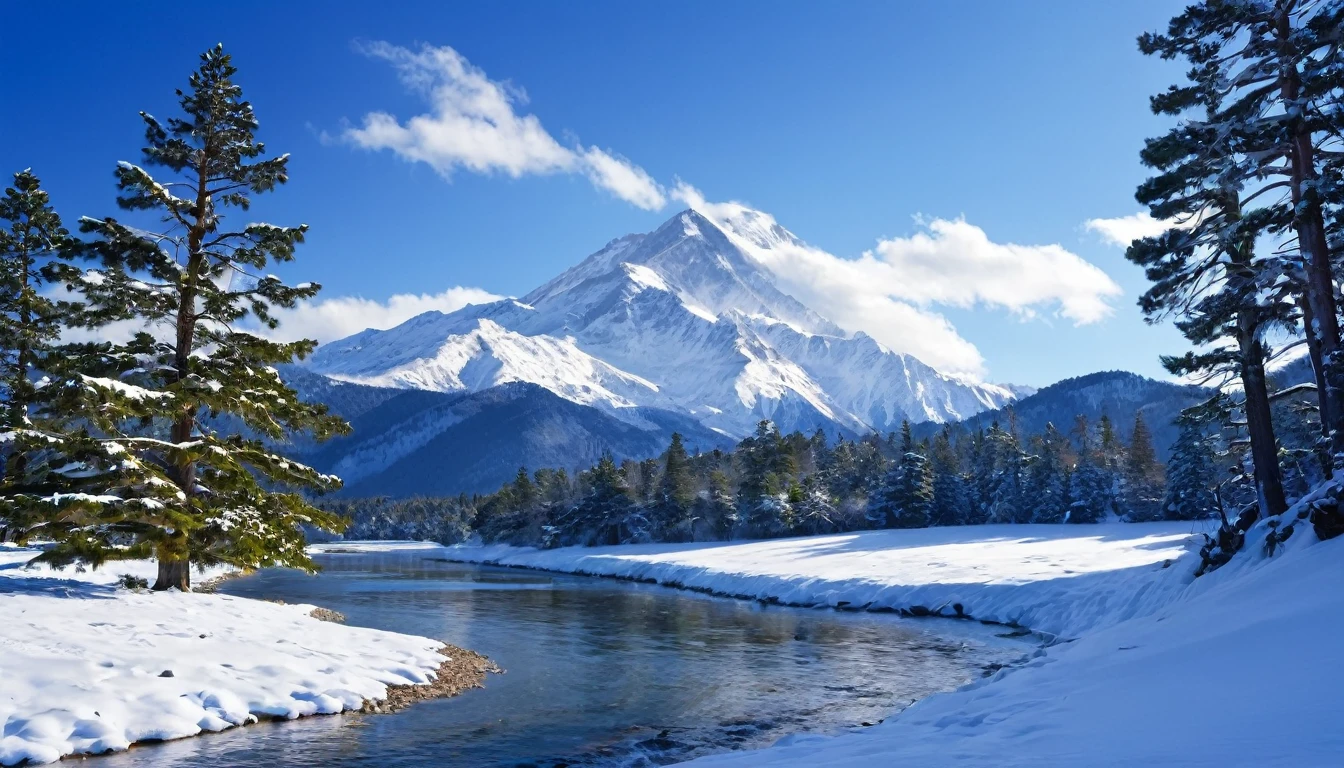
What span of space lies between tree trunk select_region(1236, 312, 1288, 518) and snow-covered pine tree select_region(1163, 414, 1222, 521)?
177ft

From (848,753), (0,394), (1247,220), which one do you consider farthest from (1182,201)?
(0,394)

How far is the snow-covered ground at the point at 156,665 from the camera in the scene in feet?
40.1

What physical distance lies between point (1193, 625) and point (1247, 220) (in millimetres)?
11550

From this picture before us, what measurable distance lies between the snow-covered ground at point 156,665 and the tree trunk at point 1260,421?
2306cm

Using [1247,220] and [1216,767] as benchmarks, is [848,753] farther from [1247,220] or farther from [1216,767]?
[1247,220]

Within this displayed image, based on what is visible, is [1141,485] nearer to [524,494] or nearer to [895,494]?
[895,494]

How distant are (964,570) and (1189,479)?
43.9 metres

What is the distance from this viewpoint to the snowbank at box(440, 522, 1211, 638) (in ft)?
93.5

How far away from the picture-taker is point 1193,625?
13281mm

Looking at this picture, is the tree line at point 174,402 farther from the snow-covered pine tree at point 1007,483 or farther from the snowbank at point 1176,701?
the snow-covered pine tree at point 1007,483

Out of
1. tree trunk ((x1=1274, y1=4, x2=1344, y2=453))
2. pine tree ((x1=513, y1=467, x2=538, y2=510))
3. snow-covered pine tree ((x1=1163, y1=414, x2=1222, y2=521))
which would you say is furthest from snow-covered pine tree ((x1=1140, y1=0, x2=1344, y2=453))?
pine tree ((x1=513, y1=467, x2=538, y2=510))

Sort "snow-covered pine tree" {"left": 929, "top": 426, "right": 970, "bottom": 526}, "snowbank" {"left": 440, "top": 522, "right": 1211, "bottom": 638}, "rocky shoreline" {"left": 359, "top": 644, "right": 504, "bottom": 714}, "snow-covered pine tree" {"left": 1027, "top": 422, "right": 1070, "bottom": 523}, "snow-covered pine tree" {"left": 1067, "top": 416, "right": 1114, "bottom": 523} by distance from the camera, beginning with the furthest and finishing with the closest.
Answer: "snow-covered pine tree" {"left": 929, "top": 426, "right": 970, "bottom": 526} → "snow-covered pine tree" {"left": 1027, "top": 422, "right": 1070, "bottom": 523} → "snow-covered pine tree" {"left": 1067, "top": 416, "right": 1114, "bottom": 523} → "snowbank" {"left": 440, "top": 522, "right": 1211, "bottom": 638} → "rocky shoreline" {"left": 359, "top": 644, "right": 504, "bottom": 714}

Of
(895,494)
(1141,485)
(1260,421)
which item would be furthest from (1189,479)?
(1260,421)

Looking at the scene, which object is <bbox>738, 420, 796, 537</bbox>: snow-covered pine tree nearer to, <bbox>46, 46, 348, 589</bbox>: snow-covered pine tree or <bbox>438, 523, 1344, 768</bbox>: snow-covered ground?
<bbox>438, 523, 1344, 768</bbox>: snow-covered ground
